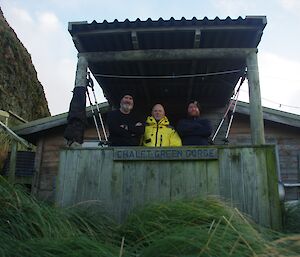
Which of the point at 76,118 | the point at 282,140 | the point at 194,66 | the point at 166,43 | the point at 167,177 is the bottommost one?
the point at 167,177

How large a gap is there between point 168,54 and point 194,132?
1.47 meters

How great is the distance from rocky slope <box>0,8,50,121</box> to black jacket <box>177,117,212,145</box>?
→ 16.3 metres

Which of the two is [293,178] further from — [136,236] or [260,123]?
[136,236]

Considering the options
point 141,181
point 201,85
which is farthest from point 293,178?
point 141,181

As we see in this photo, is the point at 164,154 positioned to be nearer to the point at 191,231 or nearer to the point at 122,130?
the point at 122,130

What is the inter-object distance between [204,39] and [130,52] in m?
1.27

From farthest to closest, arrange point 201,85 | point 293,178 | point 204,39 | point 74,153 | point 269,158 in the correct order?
point 293,178 → point 201,85 → point 204,39 → point 74,153 → point 269,158

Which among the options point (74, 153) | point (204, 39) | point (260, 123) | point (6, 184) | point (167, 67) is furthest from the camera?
point (167, 67)

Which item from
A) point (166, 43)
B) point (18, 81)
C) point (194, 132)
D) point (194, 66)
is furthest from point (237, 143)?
point (18, 81)

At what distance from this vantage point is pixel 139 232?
3.60 m

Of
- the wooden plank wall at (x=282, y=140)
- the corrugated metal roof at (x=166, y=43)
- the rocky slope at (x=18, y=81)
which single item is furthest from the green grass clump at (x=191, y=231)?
the rocky slope at (x=18, y=81)

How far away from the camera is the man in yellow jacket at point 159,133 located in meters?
6.07

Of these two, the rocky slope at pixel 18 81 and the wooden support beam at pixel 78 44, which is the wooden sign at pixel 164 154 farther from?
the rocky slope at pixel 18 81

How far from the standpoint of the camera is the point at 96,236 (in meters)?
3.65
